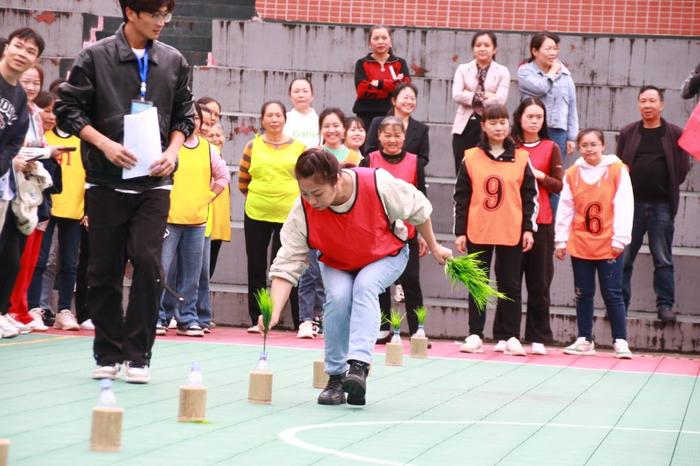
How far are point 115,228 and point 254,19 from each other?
9952 mm

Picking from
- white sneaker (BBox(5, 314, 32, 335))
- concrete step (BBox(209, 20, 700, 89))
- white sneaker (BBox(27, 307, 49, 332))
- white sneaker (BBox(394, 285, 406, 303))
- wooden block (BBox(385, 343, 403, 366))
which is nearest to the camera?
wooden block (BBox(385, 343, 403, 366))

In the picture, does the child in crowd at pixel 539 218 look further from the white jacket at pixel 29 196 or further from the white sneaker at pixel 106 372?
the white sneaker at pixel 106 372

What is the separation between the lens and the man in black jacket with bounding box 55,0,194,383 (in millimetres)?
8383

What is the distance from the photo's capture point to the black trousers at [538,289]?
12430 mm

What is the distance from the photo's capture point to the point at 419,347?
11195 mm

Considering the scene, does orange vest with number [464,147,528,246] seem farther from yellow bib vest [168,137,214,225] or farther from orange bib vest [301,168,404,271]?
orange bib vest [301,168,404,271]

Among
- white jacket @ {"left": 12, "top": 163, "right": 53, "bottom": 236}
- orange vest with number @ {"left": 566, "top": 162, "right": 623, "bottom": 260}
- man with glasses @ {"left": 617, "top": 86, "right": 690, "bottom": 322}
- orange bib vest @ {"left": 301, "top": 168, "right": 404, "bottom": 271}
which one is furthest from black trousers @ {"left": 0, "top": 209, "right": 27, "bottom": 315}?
man with glasses @ {"left": 617, "top": 86, "right": 690, "bottom": 322}

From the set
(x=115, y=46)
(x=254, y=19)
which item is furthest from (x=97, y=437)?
(x=254, y=19)

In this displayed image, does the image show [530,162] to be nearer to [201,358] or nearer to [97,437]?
[201,358]

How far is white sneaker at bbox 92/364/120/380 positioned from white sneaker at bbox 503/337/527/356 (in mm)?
4387

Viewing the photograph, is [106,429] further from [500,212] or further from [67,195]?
[67,195]

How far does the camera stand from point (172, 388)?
845cm

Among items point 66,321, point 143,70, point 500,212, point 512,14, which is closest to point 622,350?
point 500,212

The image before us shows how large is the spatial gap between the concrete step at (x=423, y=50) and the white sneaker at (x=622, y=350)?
5158 mm
